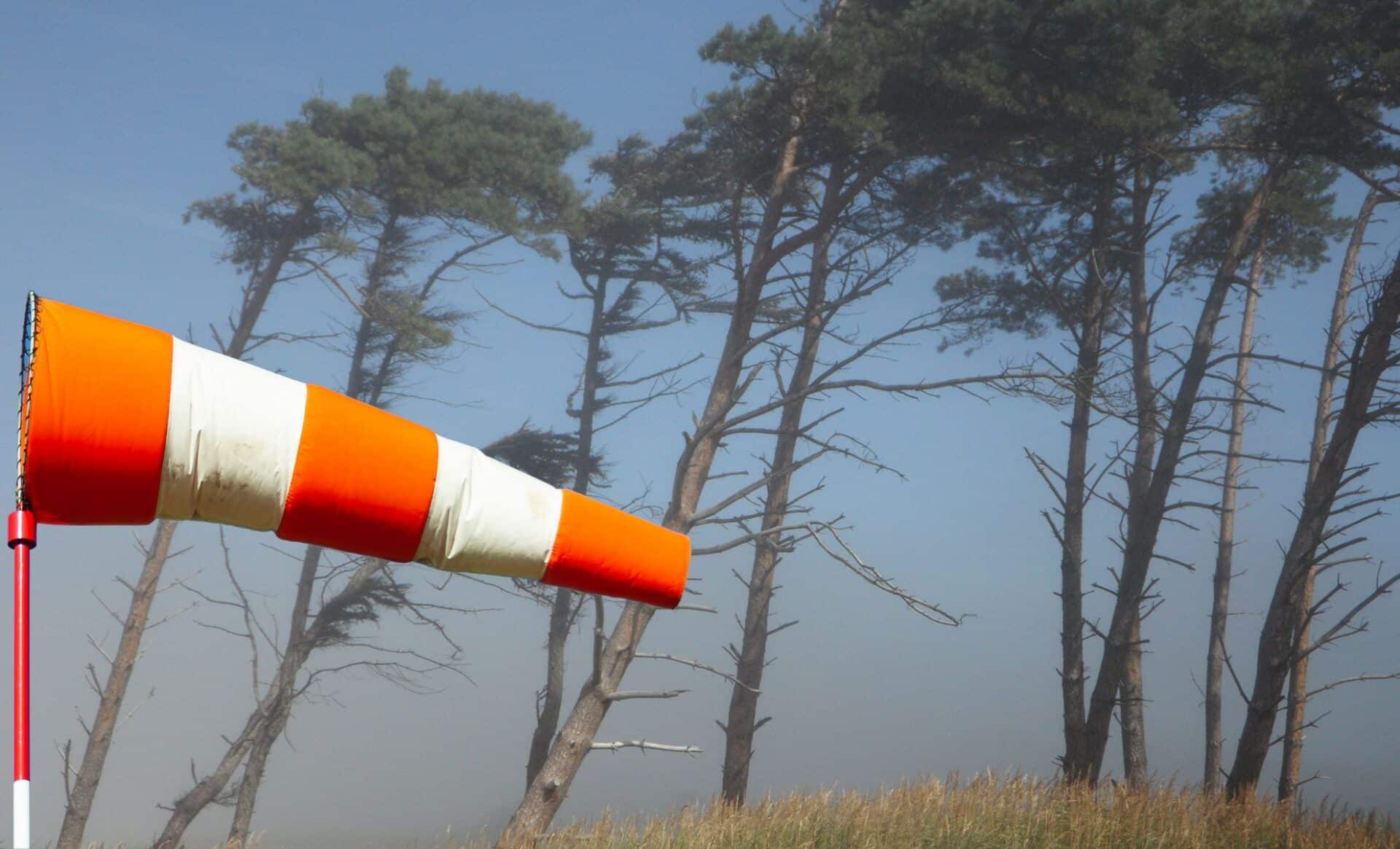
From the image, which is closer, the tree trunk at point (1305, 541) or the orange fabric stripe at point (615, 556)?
the orange fabric stripe at point (615, 556)

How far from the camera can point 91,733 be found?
12.4 m

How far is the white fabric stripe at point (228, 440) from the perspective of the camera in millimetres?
2488

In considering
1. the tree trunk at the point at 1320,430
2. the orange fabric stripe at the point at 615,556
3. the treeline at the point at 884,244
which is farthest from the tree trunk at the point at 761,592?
the orange fabric stripe at the point at 615,556

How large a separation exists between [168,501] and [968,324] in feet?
41.0

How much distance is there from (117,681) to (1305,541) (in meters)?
12.5

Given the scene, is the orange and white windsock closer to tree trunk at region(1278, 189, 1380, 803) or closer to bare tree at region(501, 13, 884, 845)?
bare tree at region(501, 13, 884, 845)

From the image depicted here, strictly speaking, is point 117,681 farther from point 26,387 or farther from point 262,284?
point 26,387

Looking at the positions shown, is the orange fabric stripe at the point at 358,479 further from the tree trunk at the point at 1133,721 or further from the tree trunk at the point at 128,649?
the tree trunk at the point at 1133,721

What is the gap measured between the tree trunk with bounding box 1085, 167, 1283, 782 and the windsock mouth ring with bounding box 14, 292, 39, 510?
32.2ft

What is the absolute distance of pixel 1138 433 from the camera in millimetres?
13023

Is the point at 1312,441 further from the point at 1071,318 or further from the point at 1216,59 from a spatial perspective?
the point at 1216,59

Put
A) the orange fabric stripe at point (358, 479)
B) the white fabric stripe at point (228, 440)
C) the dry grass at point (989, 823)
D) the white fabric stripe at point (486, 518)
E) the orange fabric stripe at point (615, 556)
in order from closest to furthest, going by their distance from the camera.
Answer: the white fabric stripe at point (228, 440), the orange fabric stripe at point (358, 479), the white fabric stripe at point (486, 518), the orange fabric stripe at point (615, 556), the dry grass at point (989, 823)

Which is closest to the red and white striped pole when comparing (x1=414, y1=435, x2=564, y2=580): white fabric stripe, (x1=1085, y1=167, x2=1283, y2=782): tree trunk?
(x1=414, y1=435, x2=564, y2=580): white fabric stripe

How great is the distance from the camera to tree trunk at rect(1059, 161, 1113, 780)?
38.0 ft
